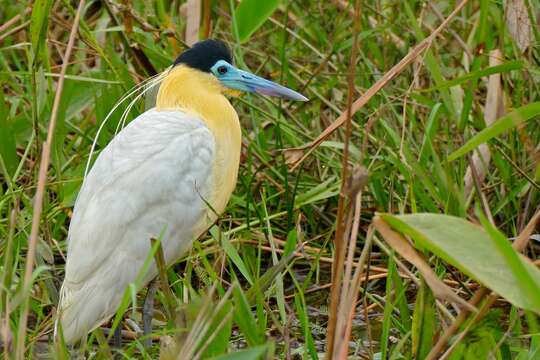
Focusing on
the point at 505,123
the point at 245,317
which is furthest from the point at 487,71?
the point at 245,317

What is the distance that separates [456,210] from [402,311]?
0.48 m

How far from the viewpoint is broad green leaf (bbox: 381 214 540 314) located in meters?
1.84

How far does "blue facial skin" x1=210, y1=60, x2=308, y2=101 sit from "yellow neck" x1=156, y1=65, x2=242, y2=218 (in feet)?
0.09

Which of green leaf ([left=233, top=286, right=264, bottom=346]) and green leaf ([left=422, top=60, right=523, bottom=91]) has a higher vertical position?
green leaf ([left=422, top=60, right=523, bottom=91])

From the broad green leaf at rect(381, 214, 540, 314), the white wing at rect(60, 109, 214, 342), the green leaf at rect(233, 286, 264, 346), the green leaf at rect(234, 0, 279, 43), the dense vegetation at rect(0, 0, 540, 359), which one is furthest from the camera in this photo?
the green leaf at rect(234, 0, 279, 43)

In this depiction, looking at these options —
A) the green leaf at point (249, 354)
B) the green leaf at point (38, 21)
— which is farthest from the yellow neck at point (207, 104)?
the green leaf at point (249, 354)

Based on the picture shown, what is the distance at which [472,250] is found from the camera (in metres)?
1.86

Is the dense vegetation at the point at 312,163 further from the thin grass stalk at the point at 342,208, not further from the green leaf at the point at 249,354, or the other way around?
the green leaf at the point at 249,354

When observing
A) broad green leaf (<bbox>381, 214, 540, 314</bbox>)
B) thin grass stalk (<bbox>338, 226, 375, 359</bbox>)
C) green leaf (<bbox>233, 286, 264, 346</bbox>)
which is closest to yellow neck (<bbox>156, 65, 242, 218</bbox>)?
green leaf (<bbox>233, 286, 264, 346</bbox>)

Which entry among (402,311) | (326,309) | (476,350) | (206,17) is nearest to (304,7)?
(206,17)

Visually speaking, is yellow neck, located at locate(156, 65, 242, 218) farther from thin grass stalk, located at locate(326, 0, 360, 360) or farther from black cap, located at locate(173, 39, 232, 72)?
thin grass stalk, located at locate(326, 0, 360, 360)

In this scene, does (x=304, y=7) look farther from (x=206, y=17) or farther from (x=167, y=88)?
(x=167, y=88)

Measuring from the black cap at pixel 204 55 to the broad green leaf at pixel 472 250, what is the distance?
67.2 inches

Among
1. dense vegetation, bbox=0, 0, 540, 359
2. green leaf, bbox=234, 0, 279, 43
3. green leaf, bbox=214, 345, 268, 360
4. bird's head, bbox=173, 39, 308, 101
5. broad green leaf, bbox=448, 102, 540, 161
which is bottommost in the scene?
dense vegetation, bbox=0, 0, 540, 359
